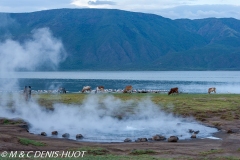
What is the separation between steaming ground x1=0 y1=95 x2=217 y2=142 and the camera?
104 feet

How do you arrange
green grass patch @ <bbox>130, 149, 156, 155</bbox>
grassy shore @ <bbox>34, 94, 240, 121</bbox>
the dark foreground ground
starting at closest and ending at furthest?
1. the dark foreground ground
2. green grass patch @ <bbox>130, 149, 156, 155</bbox>
3. grassy shore @ <bbox>34, 94, 240, 121</bbox>

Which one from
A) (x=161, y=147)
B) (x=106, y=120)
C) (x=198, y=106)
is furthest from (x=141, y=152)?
(x=198, y=106)

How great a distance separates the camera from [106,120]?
126 ft

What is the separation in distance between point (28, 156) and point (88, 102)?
32512 mm

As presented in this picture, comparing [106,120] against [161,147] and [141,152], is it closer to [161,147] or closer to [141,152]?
[161,147]

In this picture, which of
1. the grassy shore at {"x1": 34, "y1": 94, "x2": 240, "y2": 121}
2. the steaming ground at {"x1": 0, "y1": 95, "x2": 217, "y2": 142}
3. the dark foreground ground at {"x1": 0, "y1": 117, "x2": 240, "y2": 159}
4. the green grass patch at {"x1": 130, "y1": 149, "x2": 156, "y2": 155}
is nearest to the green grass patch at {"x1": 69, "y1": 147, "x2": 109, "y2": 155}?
the dark foreground ground at {"x1": 0, "y1": 117, "x2": 240, "y2": 159}

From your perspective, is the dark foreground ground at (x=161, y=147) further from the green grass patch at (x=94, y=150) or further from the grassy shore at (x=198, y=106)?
the grassy shore at (x=198, y=106)

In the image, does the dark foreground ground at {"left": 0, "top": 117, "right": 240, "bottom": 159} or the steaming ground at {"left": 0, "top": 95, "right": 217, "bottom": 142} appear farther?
the steaming ground at {"left": 0, "top": 95, "right": 217, "bottom": 142}

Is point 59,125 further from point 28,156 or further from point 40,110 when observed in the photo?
point 28,156

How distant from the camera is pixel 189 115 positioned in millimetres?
41531

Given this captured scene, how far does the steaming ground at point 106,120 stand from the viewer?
31.6 meters

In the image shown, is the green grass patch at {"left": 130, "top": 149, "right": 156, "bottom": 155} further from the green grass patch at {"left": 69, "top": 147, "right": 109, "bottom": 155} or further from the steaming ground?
the steaming ground

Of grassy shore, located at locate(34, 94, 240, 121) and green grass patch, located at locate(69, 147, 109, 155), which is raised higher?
grassy shore, located at locate(34, 94, 240, 121)

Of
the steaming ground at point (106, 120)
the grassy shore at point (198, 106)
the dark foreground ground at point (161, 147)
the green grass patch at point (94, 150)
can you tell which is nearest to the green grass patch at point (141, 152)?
the dark foreground ground at point (161, 147)
